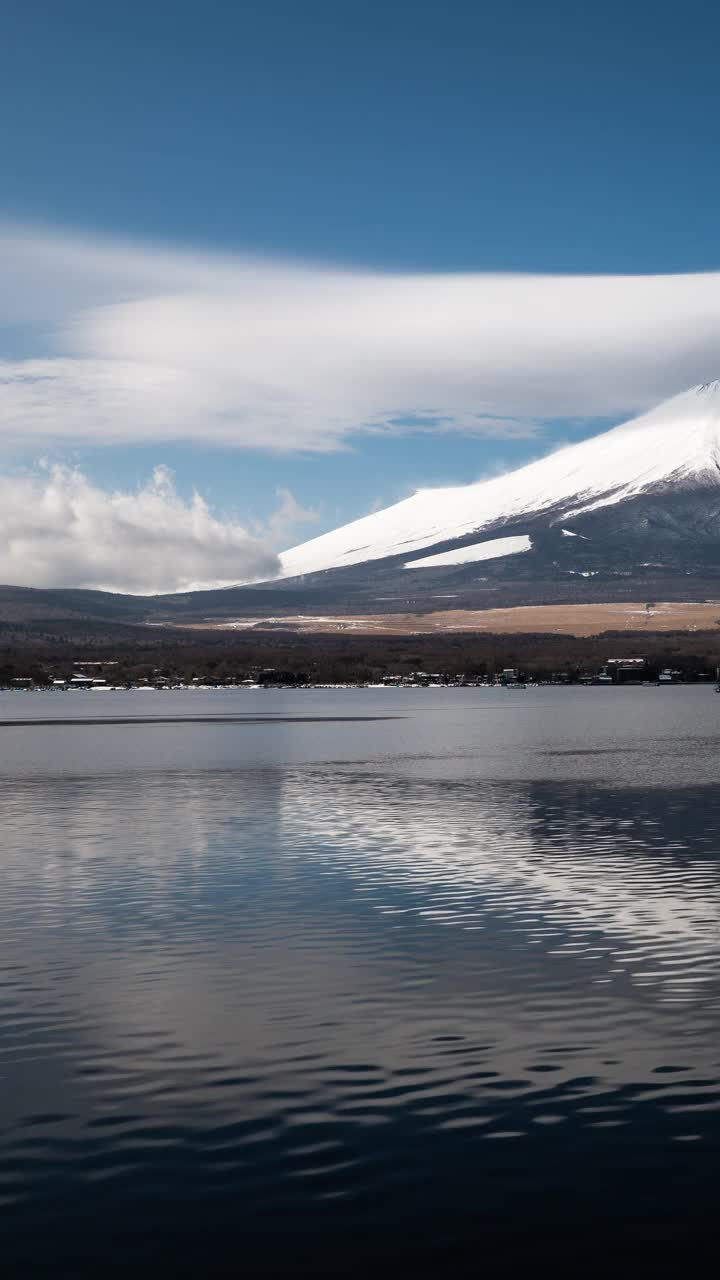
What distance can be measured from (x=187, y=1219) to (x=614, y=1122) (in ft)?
19.3

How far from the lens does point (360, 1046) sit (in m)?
23.5

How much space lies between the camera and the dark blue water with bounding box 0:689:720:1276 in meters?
16.5

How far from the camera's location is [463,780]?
3054 inches

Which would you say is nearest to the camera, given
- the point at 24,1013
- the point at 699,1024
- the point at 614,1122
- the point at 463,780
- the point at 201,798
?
the point at 614,1122

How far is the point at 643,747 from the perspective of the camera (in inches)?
4161

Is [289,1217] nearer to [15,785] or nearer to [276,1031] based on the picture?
[276,1031]

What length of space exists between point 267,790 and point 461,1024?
4868cm

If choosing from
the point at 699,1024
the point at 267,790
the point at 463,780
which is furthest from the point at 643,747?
the point at 699,1024

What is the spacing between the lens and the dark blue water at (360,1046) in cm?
1650

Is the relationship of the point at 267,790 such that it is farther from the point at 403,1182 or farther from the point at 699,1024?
the point at 403,1182

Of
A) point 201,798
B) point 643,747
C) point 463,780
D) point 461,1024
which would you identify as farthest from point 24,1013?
point 643,747

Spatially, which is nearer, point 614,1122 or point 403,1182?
point 403,1182

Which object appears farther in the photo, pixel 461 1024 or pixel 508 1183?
pixel 461 1024

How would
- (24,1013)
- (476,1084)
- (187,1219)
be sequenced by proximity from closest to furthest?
1. (187,1219)
2. (476,1084)
3. (24,1013)
